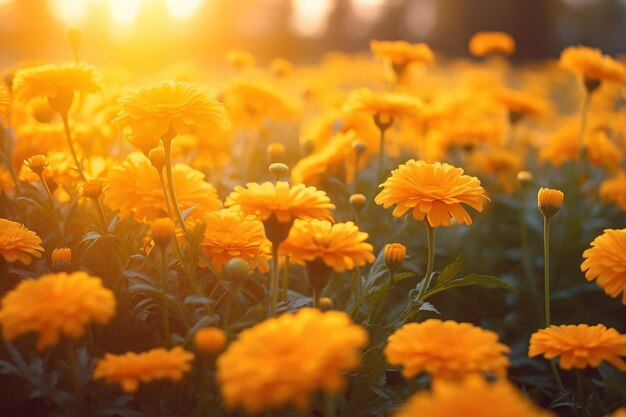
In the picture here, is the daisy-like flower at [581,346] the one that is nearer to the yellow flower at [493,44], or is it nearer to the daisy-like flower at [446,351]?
the daisy-like flower at [446,351]

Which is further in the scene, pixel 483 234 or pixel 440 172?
pixel 483 234

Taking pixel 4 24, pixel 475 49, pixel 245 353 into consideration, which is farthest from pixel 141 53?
pixel 245 353

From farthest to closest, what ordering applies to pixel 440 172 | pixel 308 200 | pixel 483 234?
pixel 483 234 < pixel 440 172 < pixel 308 200

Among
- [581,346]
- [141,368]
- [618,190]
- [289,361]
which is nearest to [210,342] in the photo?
[141,368]

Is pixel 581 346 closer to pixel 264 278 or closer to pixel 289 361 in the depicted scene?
pixel 289 361

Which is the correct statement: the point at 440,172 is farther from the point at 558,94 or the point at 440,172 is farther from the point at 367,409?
the point at 558,94
